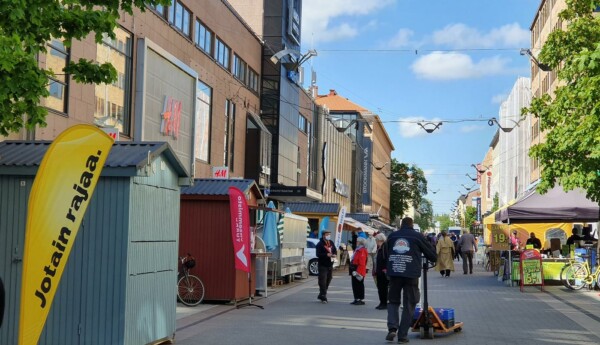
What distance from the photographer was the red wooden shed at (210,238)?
19047mm

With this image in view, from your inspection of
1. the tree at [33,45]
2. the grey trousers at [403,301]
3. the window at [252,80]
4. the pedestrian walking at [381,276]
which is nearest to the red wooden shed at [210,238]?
the pedestrian walking at [381,276]

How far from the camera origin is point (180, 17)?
114ft

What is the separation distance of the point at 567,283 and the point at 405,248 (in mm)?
13861

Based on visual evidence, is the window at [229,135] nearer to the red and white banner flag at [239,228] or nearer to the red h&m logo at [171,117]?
the red h&m logo at [171,117]

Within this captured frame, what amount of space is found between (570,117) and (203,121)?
19970mm

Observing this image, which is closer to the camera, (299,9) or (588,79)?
(588,79)

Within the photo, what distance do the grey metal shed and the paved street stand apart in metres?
2.08

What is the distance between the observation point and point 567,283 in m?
25.3

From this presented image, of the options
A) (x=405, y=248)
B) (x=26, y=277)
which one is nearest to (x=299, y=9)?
(x=405, y=248)

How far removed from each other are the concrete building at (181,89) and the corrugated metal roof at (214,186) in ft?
9.04

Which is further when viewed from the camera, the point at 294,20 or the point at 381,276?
the point at 294,20

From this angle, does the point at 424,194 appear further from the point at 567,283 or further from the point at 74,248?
the point at 74,248

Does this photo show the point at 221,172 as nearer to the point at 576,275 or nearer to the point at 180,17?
the point at 180,17

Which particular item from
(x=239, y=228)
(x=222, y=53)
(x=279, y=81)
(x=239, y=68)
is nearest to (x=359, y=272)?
(x=239, y=228)
